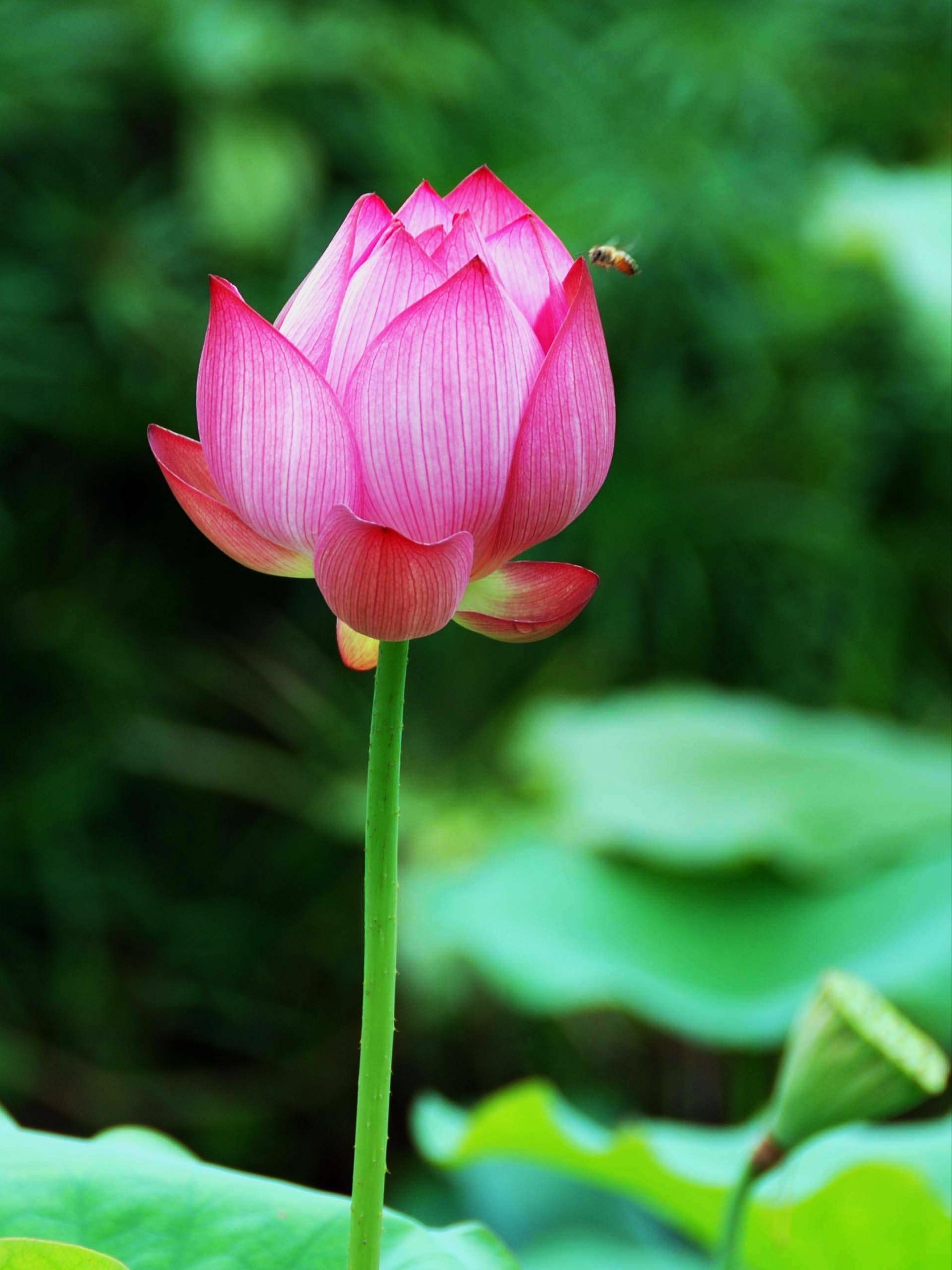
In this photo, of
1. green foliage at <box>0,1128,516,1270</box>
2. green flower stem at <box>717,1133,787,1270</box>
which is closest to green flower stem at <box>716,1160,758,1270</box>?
green flower stem at <box>717,1133,787,1270</box>

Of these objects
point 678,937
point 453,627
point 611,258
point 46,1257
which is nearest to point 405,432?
point 46,1257

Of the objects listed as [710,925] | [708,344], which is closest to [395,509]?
[710,925]

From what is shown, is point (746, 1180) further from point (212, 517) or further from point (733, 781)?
point (733, 781)

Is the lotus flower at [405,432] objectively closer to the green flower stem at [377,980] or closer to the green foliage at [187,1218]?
the green flower stem at [377,980]

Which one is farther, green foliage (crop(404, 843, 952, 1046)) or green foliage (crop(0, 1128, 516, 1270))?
green foliage (crop(404, 843, 952, 1046))

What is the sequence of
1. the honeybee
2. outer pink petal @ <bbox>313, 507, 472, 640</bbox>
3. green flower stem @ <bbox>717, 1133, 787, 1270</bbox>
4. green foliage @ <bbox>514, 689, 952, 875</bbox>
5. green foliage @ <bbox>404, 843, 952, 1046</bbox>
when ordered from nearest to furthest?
outer pink petal @ <bbox>313, 507, 472, 640</bbox>, green flower stem @ <bbox>717, 1133, 787, 1270</bbox>, the honeybee, green foliage @ <bbox>404, 843, 952, 1046</bbox>, green foliage @ <bbox>514, 689, 952, 875</bbox>

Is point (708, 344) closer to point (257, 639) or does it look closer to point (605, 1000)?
point (257, 639)

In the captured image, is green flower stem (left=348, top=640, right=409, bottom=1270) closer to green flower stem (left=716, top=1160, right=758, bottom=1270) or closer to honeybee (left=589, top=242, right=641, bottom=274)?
green flower stem (left=716, top=1160, right=758, bottom=1270)
